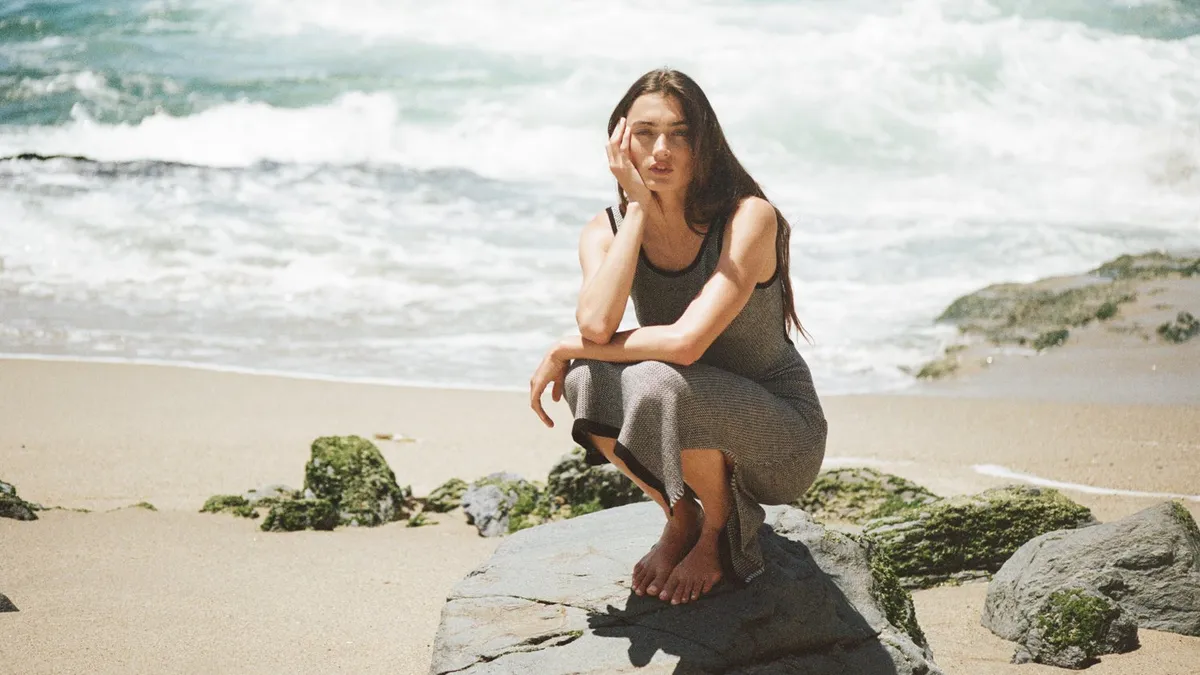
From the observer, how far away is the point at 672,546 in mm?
3865

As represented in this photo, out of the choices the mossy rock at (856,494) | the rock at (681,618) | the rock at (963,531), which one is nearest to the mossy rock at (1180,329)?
the mossy rock at (856,494)

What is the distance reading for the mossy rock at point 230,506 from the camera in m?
6.39

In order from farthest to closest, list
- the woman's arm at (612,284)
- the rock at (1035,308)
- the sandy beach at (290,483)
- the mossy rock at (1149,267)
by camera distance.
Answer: the mossy rock at (1149,267) < the rock at (1035,308) < the sandy beach at (290,483) < the woman's arm at (612,284)

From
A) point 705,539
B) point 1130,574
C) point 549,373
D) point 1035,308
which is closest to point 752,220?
point 549,373

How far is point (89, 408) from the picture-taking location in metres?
8.42

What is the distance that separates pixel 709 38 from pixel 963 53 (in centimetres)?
455

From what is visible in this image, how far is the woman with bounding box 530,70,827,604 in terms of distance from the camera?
3.48 metres

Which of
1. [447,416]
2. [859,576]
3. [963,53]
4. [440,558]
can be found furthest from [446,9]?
[859,576]

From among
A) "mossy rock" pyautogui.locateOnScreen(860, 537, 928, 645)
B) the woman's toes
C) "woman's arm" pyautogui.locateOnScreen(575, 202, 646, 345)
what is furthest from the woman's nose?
"mossy rock" pyautogui.locateOnScreen(860, 537, 928, 645)

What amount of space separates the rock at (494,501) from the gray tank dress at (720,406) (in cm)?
255

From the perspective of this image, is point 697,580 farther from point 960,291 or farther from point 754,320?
point 960,291

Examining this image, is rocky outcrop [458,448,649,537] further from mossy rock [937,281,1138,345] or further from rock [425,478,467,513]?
mossy rock [937,281,1138,345]

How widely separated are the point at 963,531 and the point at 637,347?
262cm

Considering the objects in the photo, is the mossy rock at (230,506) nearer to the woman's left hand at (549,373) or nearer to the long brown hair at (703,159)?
the woman's left hand at (549,373)
